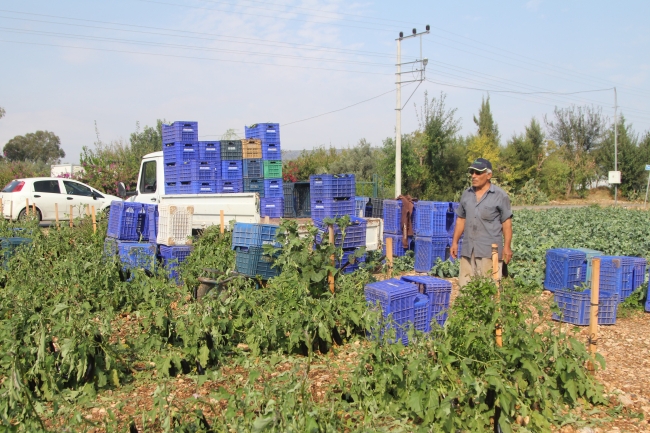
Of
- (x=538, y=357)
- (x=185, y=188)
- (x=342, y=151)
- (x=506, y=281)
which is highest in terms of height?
(x=342, y=151)

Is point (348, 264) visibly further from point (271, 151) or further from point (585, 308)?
point (271, 151)

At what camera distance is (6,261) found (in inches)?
364

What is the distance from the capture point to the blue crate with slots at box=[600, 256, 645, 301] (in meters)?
7.61

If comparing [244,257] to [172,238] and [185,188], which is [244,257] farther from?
[185,188]

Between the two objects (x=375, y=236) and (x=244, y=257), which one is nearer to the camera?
(x=244, y=257)

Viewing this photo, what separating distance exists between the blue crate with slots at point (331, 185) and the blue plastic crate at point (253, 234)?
2.30 metres

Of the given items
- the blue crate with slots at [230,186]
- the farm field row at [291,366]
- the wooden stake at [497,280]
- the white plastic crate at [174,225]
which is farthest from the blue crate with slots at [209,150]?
the wooden stake at [497,280]

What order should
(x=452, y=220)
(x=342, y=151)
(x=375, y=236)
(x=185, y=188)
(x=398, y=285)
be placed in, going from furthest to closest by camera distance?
(x=342, y=151)
(x=185, y=188)
(x=452, y=220)
(x=375, y=236)
(x=398, y=285)

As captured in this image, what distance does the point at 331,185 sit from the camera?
32.8 ft

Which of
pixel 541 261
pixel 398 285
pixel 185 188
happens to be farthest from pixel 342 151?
pixel 398 285

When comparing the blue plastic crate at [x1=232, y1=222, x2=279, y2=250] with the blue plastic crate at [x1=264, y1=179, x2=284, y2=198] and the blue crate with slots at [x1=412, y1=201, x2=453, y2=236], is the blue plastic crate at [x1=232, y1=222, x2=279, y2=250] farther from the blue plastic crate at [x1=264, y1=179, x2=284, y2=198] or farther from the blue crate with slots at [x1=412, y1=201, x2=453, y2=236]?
the blue plastic crate at [x1=264, y1=179, x2=284, y2=198]

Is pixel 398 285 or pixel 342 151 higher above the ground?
pixel 342 151

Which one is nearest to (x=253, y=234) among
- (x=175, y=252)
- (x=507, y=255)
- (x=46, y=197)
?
(x=175, y=252)

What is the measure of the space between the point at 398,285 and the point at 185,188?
24.3 feet
